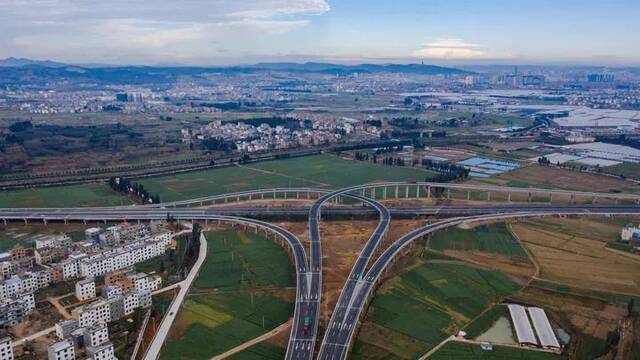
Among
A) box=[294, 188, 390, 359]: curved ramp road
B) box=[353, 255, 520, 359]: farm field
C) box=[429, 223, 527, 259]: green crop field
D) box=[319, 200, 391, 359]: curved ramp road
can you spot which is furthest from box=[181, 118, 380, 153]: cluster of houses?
box=[353, 255, 520, 359]: farm field

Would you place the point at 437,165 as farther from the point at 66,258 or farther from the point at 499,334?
the point at 66,258

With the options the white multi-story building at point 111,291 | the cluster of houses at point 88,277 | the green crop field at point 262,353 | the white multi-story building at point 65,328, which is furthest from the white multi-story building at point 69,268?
the green crop field at point 262,353

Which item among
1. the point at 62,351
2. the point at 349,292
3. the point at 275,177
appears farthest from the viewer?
the point at 275,177

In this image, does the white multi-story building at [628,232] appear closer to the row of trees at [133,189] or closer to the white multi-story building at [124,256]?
the white multi-story building at [124,256]

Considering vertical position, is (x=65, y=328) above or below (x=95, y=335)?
below

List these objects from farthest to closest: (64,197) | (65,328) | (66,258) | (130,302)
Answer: (64,197) < (66,258) < (130,302) < (65,328)

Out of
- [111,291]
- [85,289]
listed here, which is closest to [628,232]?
[111,291]

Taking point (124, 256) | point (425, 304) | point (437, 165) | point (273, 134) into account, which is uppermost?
point (273, 134)
